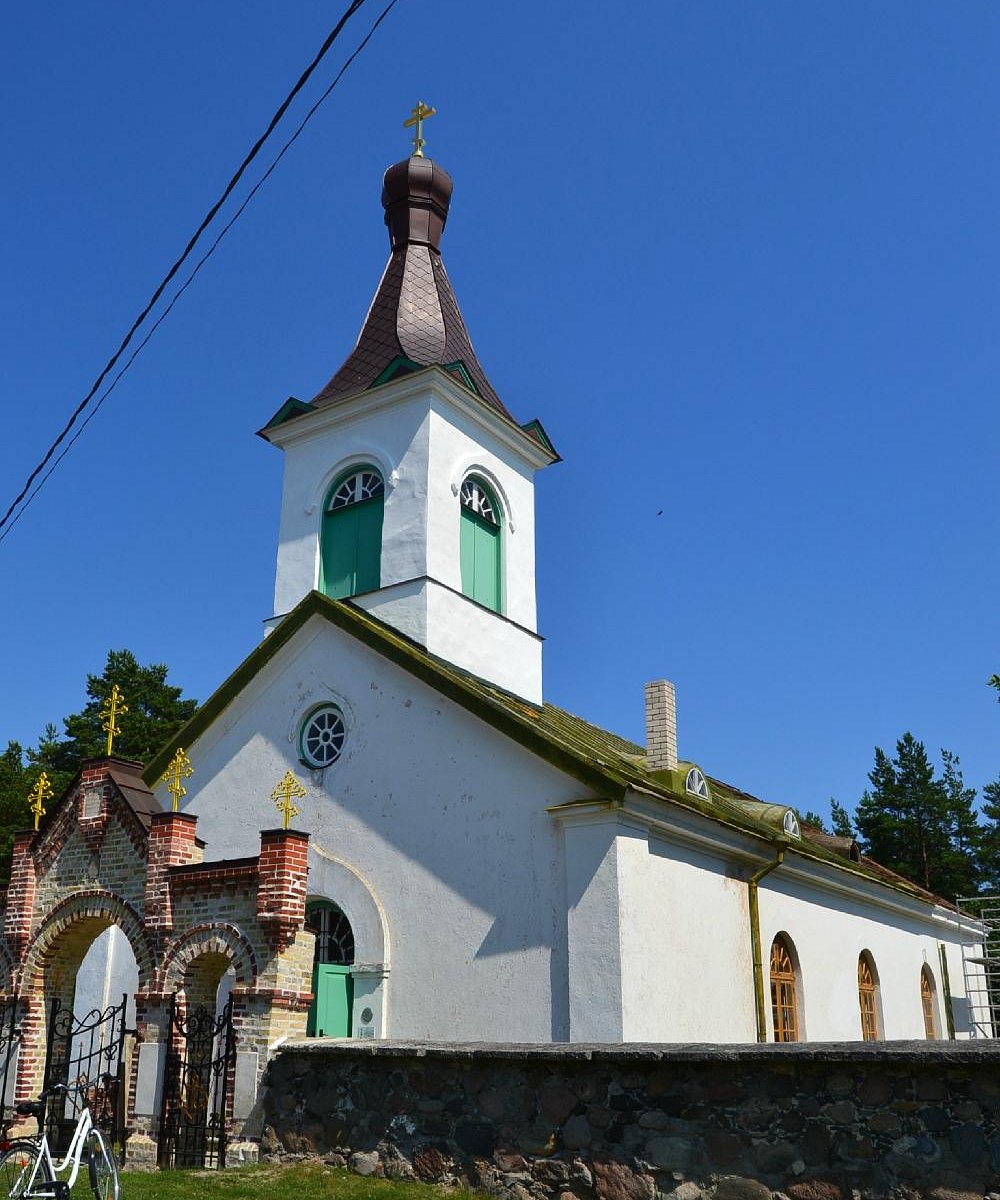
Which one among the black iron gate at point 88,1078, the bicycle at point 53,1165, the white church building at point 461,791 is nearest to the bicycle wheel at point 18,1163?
the bicycle at point 53,1165

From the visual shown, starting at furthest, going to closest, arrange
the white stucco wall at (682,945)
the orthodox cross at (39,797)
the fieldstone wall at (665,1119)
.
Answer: the orthodox cross at (39,797), the white stucco wall at (682,945), the fieldstone wall at (665,1119)

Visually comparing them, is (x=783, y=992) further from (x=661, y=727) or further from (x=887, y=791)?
(x=887, y=791)

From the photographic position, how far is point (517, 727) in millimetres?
13852

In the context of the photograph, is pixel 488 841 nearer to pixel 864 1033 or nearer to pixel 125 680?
pixel 864 1033

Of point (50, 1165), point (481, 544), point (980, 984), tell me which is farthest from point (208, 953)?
point (980, 984)

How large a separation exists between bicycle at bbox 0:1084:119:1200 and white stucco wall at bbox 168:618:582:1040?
16.4ft

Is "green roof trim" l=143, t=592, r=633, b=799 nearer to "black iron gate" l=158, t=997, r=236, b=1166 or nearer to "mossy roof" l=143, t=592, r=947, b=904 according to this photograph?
"mossy roof" l=143, t=592, r=947, b=904

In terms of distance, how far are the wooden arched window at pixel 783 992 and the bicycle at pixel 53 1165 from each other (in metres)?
10.3

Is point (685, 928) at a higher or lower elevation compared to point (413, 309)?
lower

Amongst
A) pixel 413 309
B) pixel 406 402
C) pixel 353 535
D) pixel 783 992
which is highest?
pixel 413 309

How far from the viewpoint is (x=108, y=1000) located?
55.0 feet

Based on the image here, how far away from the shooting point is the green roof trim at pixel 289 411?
1961cm

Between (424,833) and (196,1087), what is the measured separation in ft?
12.4

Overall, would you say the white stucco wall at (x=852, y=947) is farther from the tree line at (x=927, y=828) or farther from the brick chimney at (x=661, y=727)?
the tree line at (x=927, y=828)
